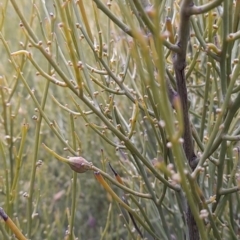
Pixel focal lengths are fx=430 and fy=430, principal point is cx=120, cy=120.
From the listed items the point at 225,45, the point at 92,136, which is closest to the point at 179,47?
the point at 225,45

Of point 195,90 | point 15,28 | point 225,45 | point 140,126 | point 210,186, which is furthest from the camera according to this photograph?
point 15,28

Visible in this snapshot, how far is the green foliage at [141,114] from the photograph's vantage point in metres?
0.79

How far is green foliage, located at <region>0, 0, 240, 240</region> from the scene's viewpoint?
2.60 ft

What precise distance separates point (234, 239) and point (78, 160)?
0.54 metres

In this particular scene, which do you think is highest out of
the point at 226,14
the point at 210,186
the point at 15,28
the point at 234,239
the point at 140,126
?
the point at 15,28

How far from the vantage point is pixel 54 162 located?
8.71 ft

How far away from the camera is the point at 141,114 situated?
1.62 m

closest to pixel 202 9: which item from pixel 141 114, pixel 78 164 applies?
pixel 78 164

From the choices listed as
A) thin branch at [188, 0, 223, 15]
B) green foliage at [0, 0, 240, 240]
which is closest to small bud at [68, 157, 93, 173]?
green foliage at [0, 0, 240, 240]

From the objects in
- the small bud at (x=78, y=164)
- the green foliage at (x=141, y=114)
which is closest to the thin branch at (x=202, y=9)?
the green foliage at (x=141, y=114)

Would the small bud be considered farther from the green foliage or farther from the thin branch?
the thin branch

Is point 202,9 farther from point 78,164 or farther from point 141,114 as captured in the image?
point 141,114

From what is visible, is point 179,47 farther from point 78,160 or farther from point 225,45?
point 78,160

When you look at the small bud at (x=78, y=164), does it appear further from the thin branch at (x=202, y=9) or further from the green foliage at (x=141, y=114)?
the thin branch at (x=202, y=9)
